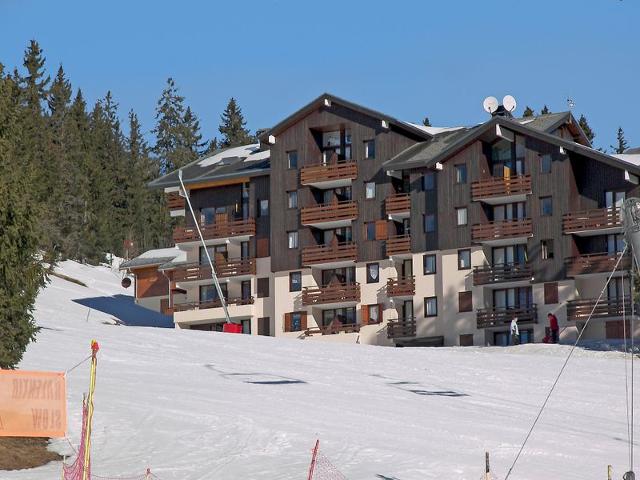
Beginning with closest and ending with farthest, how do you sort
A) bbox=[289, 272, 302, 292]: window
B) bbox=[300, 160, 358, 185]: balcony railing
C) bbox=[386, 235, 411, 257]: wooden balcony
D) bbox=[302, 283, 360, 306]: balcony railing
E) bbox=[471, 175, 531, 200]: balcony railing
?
bbox=[471, 175, 531, 200]: balcony railing, bbox=[386, 235, 411, 257]: wooden balcony, bbox=[302, 283, 360, 306]: balcony railing, bbox=[300, 160, 358, 185]: balcony railing, bbox=[289, 272, 302, 292]: window

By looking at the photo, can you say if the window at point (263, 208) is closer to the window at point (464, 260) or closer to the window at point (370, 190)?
the window at point (370, 190)

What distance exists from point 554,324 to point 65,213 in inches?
2452

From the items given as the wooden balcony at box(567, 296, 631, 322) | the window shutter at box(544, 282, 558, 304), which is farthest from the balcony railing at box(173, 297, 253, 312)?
the wooden balcony at box(567, 296, 631, 322)

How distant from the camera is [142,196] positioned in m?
146

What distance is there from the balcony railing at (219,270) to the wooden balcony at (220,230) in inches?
54.3

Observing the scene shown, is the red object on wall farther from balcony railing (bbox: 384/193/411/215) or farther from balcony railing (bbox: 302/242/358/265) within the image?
balcony railing (bbox: 384/193/411/215)

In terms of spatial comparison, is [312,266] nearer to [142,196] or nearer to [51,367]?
[51,367]

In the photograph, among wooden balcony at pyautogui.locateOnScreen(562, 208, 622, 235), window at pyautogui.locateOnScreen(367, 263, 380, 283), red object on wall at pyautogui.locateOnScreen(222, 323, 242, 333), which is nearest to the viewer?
wooden balcony at pyautogui.locateOnScreen(562, 208, 622, 235)

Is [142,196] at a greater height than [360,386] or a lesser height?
greater

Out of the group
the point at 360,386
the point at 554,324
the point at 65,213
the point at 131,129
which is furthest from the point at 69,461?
the point at 131,129

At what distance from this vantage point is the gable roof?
271 ft

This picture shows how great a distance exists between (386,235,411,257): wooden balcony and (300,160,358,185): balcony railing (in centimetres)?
425

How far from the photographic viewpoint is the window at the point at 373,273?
81312 millimetres

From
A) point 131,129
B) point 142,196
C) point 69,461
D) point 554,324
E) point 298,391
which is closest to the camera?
point 69,461
